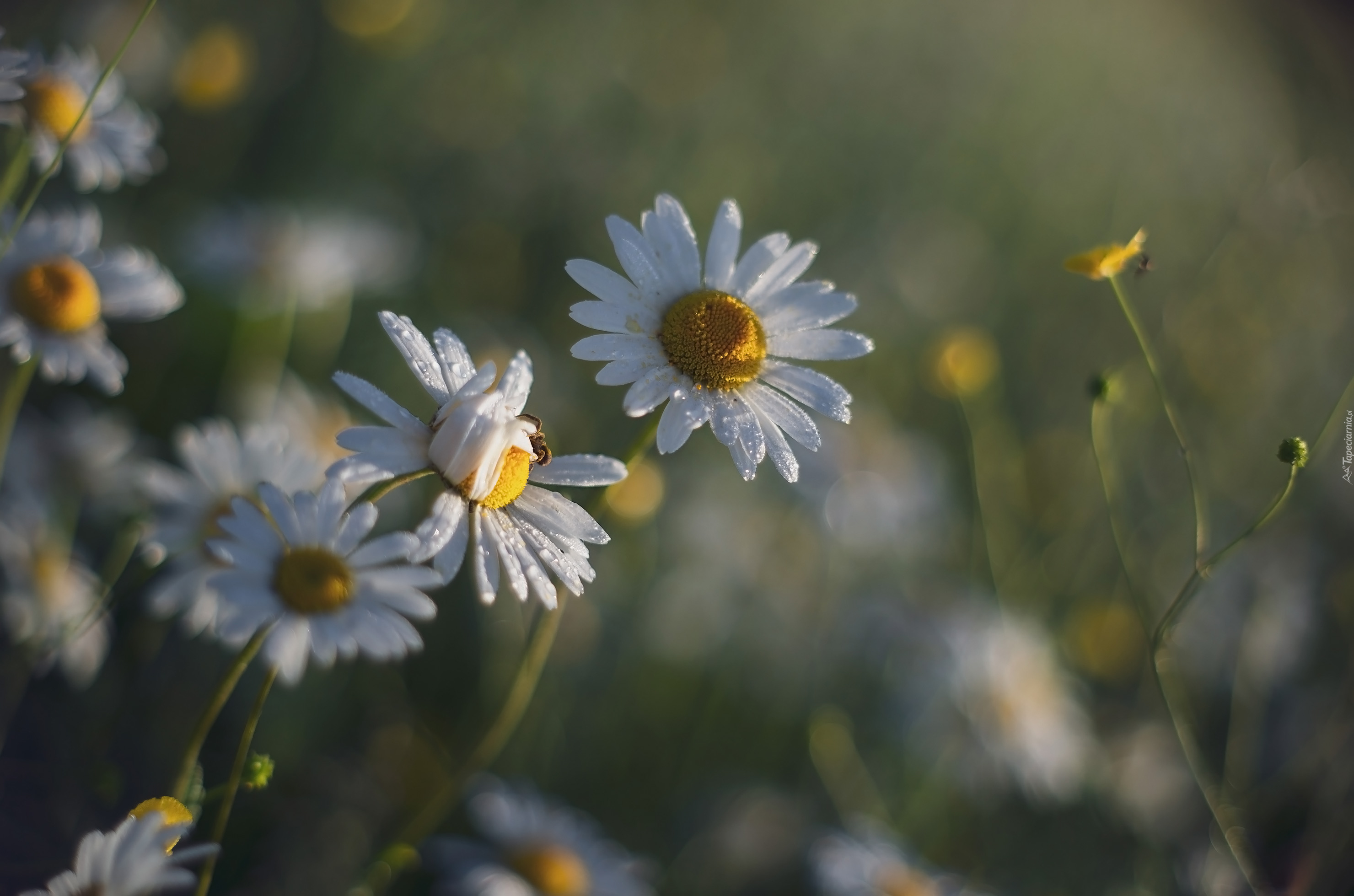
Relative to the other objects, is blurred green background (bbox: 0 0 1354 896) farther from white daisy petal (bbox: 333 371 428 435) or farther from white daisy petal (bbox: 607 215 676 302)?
white daisy petal (bbox: 607 215 676 302)

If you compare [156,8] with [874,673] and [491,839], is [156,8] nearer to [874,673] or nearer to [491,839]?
[491,839]

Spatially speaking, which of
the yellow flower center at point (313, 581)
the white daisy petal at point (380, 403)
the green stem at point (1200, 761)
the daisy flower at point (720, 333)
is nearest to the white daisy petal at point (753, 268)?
the daisy flower at point (720, 333)

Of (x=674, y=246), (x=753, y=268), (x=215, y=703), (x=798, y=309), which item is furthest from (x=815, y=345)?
(x=215, y=703)

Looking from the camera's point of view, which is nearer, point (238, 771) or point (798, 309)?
point (238, 771)

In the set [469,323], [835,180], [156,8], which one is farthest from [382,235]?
[835,180]

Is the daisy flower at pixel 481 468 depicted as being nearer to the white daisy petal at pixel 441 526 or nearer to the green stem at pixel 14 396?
the white daisy petal at pixel 441 526

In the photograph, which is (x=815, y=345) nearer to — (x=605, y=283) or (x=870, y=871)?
(x=605, y=283)
